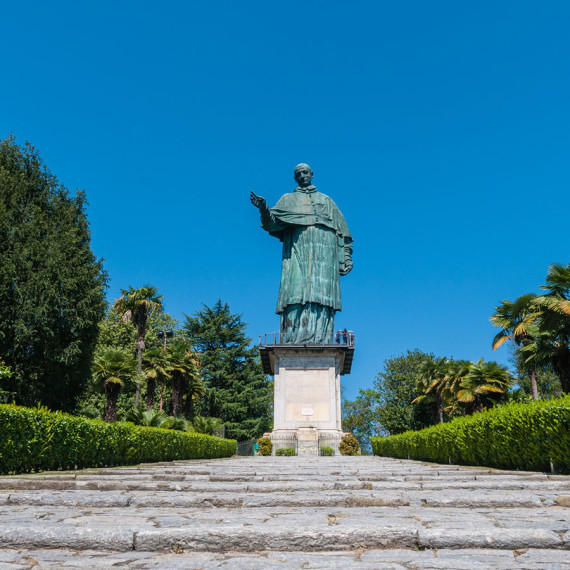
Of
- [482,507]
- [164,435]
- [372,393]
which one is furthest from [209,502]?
[372,393]

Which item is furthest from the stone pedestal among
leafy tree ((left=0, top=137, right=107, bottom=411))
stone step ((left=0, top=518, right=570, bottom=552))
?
stone step ((left=0, top=518, right=570, bottom=552))

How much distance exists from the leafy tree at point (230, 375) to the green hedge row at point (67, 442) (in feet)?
92.0

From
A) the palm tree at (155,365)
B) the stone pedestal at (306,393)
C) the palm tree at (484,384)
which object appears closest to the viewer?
the palm tree at (484,384)

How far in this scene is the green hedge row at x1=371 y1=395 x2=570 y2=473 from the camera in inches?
343

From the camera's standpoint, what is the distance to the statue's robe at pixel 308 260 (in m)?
31.1

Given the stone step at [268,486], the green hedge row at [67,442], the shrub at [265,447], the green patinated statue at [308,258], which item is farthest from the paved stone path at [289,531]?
the green patinated statue at [308,258]

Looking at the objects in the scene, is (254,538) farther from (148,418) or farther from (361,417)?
(361,417)

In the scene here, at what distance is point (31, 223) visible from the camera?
22.2 metres

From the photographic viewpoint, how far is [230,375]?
46250 mm

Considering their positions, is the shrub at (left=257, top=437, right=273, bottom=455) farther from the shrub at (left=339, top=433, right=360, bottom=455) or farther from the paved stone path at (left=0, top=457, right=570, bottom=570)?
the paved stone path at (left=0, top=457, right=570, bottom=570)

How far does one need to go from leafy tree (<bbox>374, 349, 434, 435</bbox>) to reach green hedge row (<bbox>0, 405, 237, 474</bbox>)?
87.0 feet

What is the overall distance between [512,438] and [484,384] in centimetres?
1148

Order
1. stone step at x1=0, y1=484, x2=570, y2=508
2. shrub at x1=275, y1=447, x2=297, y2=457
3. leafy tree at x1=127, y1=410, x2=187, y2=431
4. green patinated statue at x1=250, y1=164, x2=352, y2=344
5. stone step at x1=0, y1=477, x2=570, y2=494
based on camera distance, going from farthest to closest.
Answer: green patinated statue at x1=250, y1=164, x2=352, y2=344
shrub at x1=275, y1=447, x2=297, y2=457
leafy tree at x1=127, y1=410, x2=187, y2=431
stone step at x1=0, y1=477, x2=570, y2=494
stone step at x1=0, y1=484, x2=570, y2=508

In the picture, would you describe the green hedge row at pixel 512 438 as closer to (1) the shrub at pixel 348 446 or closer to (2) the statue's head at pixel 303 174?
(1) the shrub at pixel 348 446
